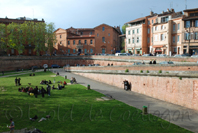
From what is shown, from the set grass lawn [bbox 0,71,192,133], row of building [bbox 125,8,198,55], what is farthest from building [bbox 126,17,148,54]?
grass lawn [bbox 0,71,192,133]

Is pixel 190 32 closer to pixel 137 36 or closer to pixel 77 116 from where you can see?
pixel 137 36

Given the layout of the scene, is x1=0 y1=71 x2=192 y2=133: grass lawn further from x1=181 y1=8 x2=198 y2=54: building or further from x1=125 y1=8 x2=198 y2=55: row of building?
x1=181 y1=8 x2=198 y2=54: building

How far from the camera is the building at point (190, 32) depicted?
143ft

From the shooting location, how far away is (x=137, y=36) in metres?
61.4

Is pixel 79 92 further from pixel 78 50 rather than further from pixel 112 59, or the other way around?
pixel 78 50

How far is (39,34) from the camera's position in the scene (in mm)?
63562

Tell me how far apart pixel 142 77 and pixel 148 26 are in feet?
124

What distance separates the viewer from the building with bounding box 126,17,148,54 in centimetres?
5928

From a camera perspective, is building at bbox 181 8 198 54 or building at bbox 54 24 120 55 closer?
building at bbox 181 8 198 54

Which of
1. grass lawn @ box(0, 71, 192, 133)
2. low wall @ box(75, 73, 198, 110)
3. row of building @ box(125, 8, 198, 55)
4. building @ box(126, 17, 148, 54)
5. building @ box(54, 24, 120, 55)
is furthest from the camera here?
building @ box(54, 24, 120, 55)

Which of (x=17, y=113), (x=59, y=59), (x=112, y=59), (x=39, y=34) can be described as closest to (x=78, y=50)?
(x=59, y=59)

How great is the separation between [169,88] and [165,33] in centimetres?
3283

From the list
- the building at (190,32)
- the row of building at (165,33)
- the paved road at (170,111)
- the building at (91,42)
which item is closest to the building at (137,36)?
the row of building at (165,33)

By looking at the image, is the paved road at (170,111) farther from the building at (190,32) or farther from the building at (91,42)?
the building at (91,42)
